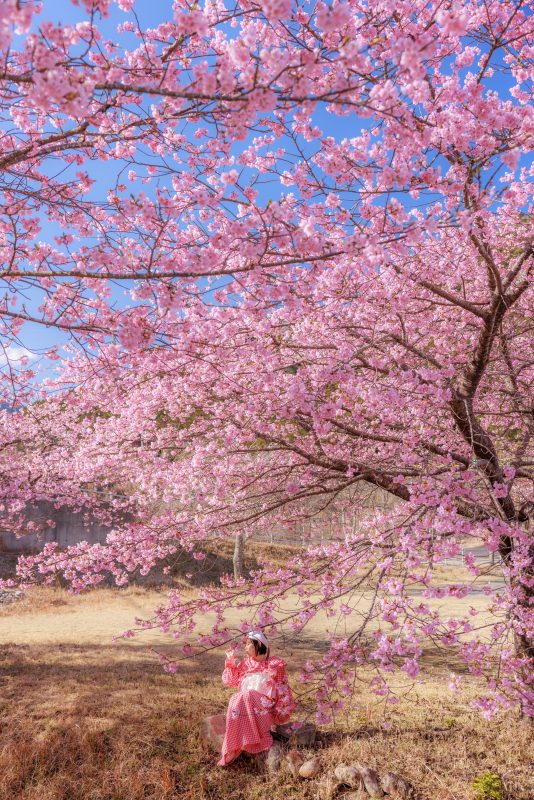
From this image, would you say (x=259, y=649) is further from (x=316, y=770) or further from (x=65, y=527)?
(x=65, y=527)

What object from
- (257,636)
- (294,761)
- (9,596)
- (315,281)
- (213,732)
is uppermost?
(315,281)

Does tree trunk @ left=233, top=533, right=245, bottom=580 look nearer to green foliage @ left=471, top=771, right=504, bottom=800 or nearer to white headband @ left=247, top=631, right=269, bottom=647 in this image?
white headband @ left=247, top=631, right=269, bottom=647

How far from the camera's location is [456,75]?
4227 mm

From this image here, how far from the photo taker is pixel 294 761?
15.1 ft

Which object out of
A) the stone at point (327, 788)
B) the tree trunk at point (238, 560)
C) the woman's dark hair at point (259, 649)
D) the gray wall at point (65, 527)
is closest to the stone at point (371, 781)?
the stone at point (327, 788)

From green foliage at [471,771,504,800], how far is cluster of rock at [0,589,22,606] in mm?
13337

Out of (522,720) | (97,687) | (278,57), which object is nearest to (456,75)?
(278,57)

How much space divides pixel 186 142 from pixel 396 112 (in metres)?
2.11

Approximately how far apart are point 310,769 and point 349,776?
0.38 metres

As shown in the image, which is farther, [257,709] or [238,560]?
[238,560]

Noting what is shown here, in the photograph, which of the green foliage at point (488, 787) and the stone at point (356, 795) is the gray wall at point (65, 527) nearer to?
the stone at point (356, 795)

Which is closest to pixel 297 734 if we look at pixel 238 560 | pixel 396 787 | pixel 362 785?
pixel 362 785

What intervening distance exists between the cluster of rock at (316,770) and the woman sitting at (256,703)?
17 cm

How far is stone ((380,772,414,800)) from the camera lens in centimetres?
402
